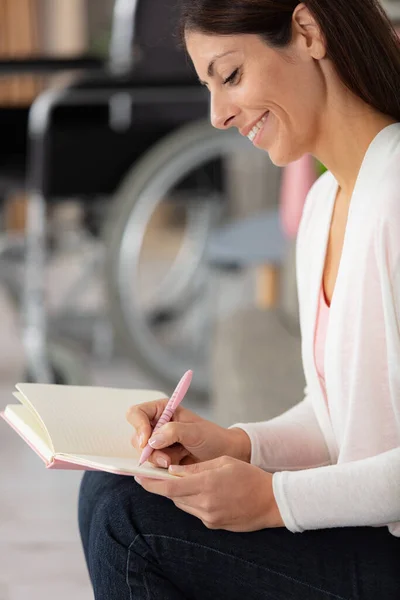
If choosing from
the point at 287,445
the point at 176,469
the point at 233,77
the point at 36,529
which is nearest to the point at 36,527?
the point at 36,529

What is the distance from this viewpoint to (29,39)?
5844mm

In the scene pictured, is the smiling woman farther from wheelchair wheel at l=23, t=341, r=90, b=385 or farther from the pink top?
wheelchair wheel at l=23, t=341, r=90, b=385

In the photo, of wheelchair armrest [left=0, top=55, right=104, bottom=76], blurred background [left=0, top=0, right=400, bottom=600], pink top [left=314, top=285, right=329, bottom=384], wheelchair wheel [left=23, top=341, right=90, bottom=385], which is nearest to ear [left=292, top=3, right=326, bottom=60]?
pink top [left=314, top=285, right=329, bottom=384]

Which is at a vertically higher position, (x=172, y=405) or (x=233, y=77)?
(x=233, y=77)

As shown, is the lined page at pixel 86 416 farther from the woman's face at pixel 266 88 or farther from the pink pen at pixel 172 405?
the woman's face at pixel 266 88

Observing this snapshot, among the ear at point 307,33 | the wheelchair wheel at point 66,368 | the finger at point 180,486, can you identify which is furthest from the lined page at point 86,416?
the wheelchair wheel at point 66,368

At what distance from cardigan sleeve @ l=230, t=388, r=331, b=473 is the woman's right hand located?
1 centimetres

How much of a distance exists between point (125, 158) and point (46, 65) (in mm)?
343

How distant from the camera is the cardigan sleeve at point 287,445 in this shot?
48.2 inches

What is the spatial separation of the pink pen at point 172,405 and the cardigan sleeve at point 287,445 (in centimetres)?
11

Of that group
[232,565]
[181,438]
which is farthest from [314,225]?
[232,565]

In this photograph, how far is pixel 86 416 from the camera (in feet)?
3.92

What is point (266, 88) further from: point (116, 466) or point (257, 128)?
point (116, 466)

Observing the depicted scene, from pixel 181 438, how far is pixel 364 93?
39cm
